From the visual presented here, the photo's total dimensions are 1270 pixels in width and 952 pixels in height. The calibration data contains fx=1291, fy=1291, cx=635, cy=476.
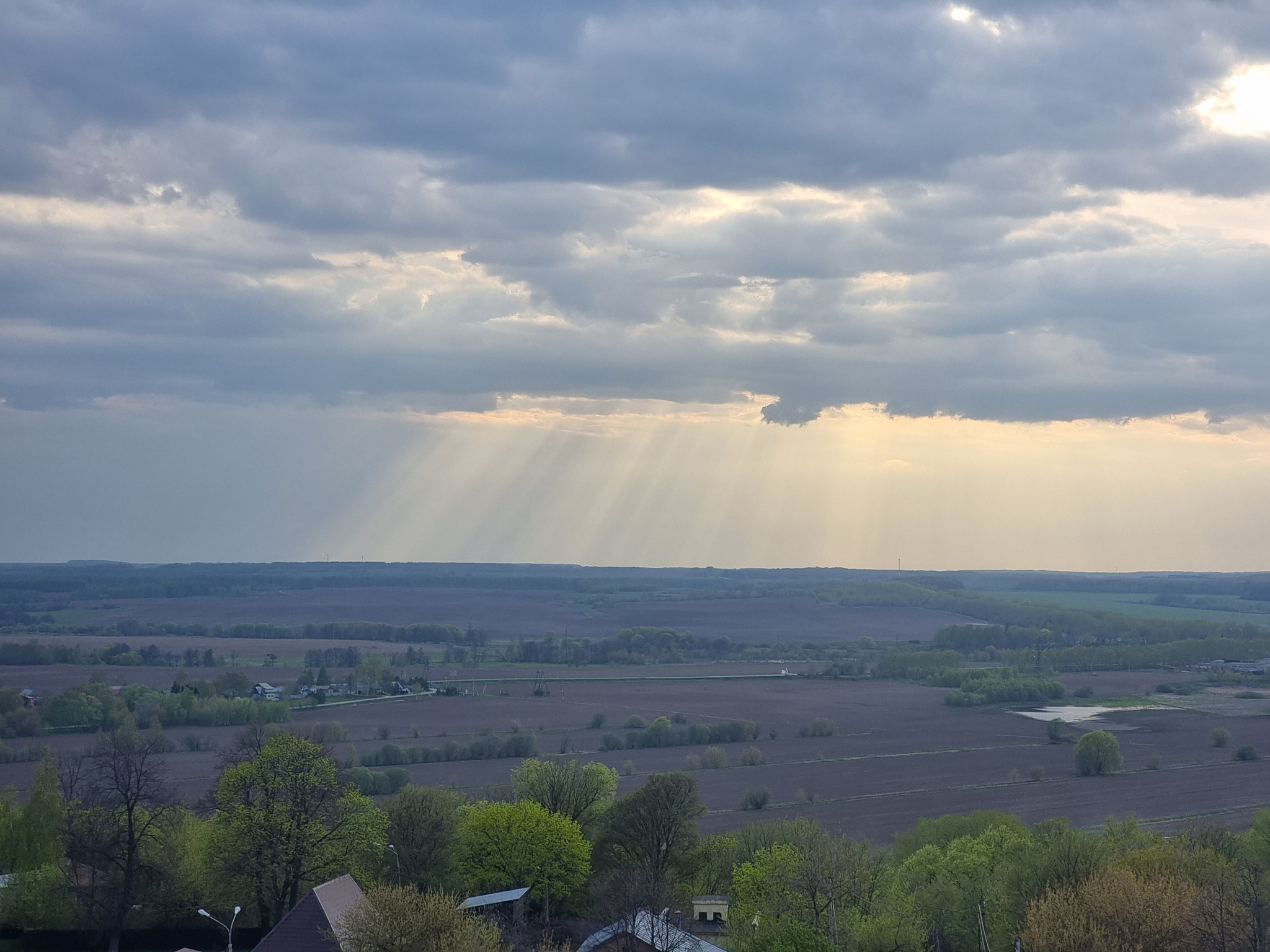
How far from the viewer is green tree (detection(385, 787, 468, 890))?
49719mm

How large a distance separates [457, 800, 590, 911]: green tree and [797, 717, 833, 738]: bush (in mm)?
59330

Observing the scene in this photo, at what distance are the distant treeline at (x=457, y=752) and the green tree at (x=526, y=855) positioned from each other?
40.8 metres

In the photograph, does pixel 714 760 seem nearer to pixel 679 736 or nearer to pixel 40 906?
pixel 679 736

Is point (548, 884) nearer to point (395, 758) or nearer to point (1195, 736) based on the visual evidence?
point (395, 758)

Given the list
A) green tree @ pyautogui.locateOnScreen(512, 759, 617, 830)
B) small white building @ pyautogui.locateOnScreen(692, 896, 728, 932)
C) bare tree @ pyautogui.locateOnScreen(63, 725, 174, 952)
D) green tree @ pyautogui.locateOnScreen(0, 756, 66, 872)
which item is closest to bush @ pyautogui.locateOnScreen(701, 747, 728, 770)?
green tree @ pyautogui.locateOnScreen(512, 759, 617, 830)

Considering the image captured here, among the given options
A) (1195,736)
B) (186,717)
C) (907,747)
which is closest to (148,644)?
(186,717)

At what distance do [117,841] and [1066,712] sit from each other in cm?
9453

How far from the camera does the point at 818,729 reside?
4237 inches

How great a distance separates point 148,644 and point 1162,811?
481 ft

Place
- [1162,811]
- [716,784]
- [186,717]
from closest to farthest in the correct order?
[1162,811], [716,784], [186,717]

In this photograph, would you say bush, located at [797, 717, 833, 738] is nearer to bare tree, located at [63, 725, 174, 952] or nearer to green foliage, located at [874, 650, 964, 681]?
green foliage, located at [874, 650, 964, 681]

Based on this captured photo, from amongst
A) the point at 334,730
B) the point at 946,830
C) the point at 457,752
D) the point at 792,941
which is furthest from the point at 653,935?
A: the point at 334,730

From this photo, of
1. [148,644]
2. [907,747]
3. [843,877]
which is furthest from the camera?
[148,644]

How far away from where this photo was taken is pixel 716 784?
273ft
